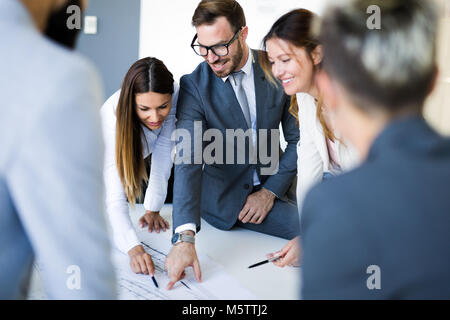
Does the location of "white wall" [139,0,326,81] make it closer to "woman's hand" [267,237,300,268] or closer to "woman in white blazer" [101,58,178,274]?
"woman in white blazer" [101,58,178,274]

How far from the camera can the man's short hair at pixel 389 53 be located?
0.57m

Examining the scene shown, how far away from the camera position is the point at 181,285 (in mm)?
1213

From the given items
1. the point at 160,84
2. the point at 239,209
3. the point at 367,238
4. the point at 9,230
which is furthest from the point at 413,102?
the point at 239,209

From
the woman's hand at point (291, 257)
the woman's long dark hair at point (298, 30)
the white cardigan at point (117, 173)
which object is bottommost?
the woman's hand at point (291, 257)

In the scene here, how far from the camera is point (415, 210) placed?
0.51 metres

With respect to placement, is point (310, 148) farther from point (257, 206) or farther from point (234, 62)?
point (234, 62)

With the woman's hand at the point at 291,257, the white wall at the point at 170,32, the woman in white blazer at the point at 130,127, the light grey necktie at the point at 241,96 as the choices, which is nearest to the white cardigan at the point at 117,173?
the woman in white blazer at the point at 130,127

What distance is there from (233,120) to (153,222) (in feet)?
1.68

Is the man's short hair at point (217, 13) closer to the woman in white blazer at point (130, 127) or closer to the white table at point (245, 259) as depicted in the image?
the woman in white blazer at point (130, 127)

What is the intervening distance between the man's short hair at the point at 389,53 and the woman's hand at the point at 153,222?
1181 millimetres

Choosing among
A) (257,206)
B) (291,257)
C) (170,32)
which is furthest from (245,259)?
(170,32)

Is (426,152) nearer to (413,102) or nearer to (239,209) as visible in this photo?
(413,102)

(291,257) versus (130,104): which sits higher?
(130,104)

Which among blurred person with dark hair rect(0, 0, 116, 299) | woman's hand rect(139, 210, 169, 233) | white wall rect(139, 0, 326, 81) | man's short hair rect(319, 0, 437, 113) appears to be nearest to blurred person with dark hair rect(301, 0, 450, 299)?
man's short hair rect(319, 0, 437, 113)
